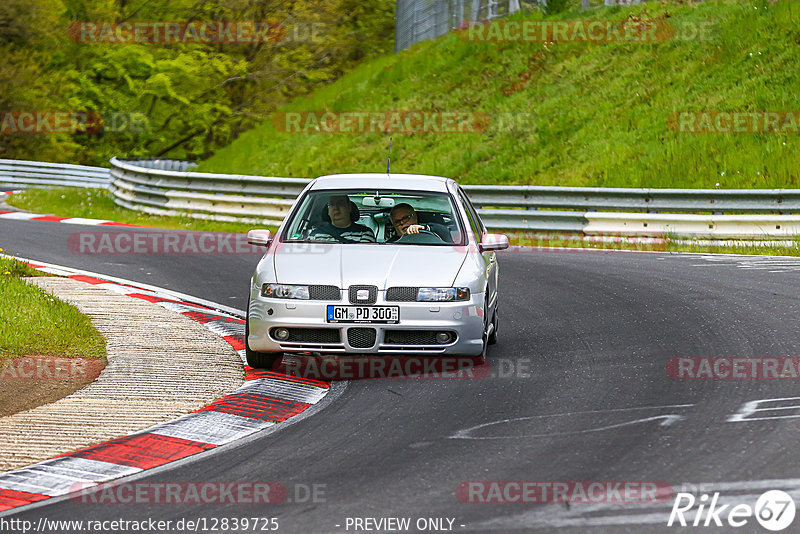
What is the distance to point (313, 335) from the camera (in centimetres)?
850

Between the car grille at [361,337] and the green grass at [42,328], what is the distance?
2.25 meters

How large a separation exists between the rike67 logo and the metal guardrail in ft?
106

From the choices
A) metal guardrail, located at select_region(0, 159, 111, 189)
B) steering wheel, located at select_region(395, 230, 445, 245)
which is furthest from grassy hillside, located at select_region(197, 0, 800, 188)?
steering wheel, located at select_region(395, 230, 445, 245)

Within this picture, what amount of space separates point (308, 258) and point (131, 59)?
126 ft

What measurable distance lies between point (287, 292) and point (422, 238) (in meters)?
1.44

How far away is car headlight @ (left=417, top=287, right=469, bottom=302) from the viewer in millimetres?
8505

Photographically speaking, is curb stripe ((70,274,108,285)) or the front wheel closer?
the front wheel

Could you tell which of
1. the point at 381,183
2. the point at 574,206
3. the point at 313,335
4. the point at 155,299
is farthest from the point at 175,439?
the point at 574,206

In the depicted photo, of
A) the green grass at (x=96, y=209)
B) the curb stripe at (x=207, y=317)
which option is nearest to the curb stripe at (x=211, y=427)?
the curb stripe at (x=207, y=317)

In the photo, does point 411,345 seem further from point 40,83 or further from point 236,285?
point 40,83

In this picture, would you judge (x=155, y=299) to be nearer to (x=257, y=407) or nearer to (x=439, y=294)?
(x=439, y=294)

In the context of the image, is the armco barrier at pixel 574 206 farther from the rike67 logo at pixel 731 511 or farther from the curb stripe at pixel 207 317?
the rike67 logo at pixel 731 511

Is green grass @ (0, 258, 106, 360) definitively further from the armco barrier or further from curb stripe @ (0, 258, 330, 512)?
the armco barrier

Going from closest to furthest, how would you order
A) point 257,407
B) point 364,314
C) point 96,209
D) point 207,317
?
point 257,407 → point 364,314 → point 207,317 → point 96,209
